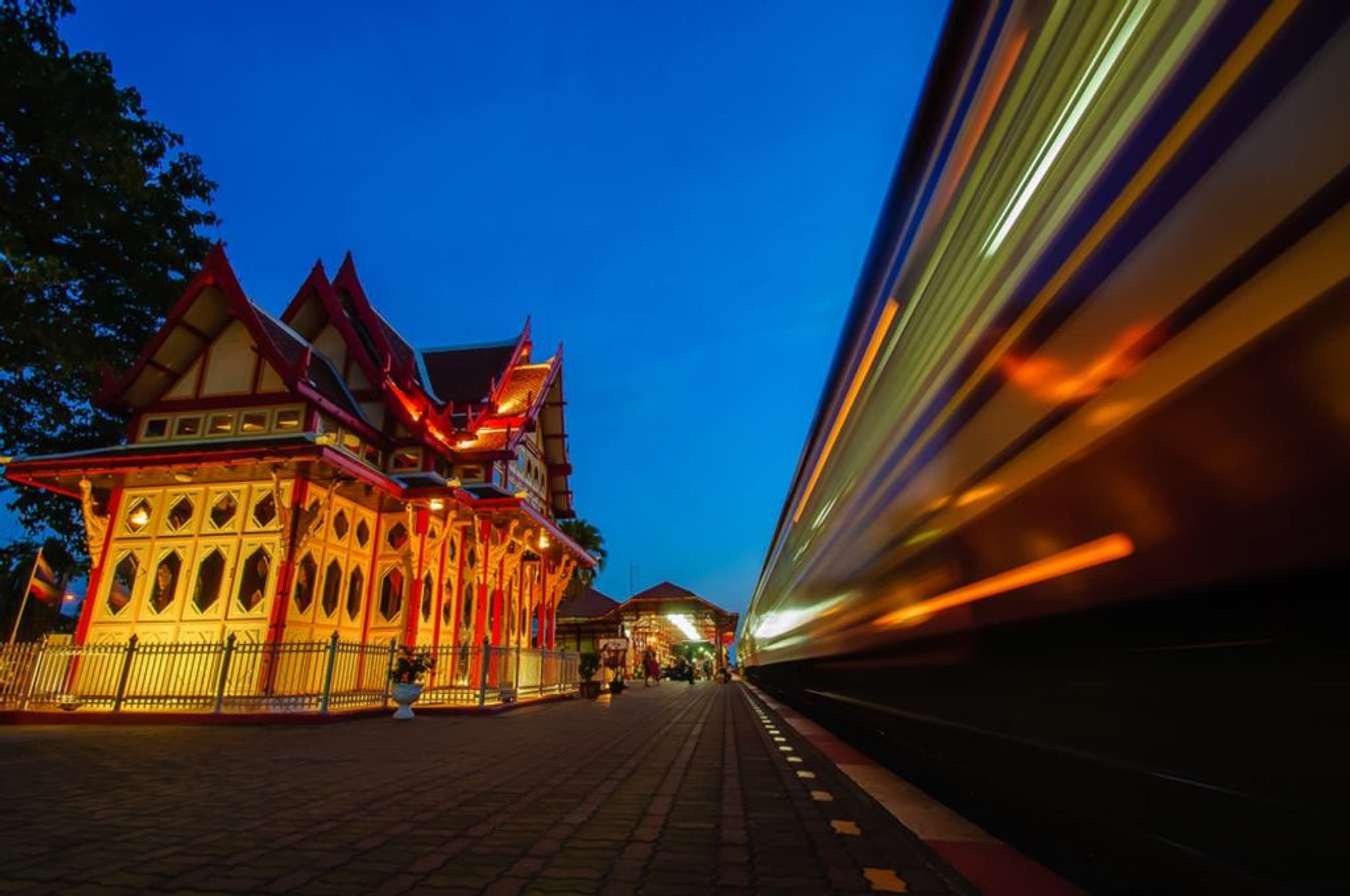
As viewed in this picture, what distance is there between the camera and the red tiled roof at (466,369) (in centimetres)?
1836

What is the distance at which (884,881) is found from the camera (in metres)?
2.31

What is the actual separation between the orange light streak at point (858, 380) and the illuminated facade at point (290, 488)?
862 centimetres

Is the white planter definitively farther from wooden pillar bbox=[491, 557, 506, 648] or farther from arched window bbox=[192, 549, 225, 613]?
wooden pillar bbox=[491, 557, 506, 648]

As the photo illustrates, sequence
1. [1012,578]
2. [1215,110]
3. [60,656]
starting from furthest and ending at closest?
[60,656], [1012,578], [1215,110]

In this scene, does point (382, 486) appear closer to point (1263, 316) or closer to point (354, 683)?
Result: point (354, 683)

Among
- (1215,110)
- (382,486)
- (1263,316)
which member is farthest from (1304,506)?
(382,486)

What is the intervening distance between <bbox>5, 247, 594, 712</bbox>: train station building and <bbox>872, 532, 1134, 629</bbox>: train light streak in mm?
9262

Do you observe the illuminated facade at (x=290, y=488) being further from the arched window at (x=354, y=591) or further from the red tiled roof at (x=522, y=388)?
the red tiled roof at (x=522, y=388)

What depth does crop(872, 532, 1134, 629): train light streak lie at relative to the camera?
1.62 m

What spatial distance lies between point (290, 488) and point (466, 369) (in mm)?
9355

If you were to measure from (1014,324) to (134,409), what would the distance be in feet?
52.0

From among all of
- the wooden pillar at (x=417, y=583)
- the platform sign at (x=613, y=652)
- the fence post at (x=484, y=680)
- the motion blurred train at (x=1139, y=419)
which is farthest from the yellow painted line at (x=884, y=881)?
the platform sign at (x=613, y=652)

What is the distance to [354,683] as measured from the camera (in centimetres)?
1023

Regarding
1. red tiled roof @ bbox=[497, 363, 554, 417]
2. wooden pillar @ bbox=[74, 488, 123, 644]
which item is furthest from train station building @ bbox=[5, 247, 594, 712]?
red tiled roof @ bbox=[497, 363, 554, 417]
